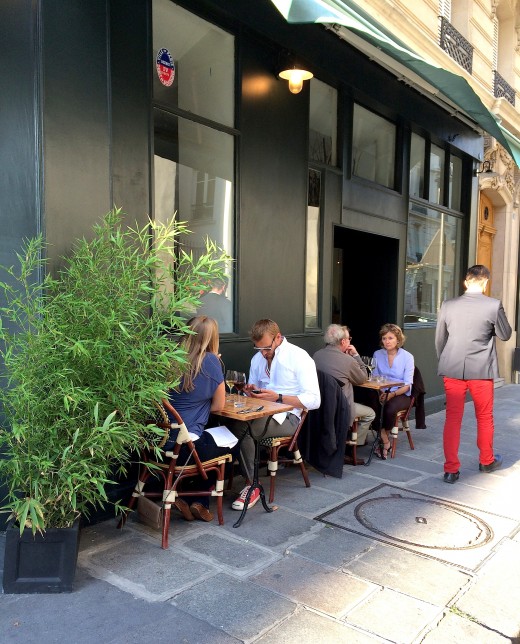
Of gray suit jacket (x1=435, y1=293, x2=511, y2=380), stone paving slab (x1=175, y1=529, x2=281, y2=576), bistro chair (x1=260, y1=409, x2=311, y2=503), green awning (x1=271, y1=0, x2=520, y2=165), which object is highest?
green awning (x1=271, y1=0, x2=520, y2=165)

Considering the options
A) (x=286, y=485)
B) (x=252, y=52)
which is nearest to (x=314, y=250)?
(x=252, y=52)

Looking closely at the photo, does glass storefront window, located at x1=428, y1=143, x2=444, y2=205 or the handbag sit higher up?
glass storefront window, located at x1=428, y1=143, x2=444, y2=205

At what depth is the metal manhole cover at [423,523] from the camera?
372 cm

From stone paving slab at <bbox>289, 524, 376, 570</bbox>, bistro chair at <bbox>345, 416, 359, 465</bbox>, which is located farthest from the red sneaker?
bistro chair at <bbox>345, 416, 359, 465</bbox>

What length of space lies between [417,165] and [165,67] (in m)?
4.80

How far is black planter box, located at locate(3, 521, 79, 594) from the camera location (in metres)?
2.85

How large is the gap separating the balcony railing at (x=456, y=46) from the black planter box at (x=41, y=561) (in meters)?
8.74

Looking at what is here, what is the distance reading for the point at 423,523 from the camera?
4.00 meters

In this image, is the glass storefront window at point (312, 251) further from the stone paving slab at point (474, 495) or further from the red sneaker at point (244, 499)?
the red sneaker at point (244, 499)

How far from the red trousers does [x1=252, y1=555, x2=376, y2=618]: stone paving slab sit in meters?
2.09

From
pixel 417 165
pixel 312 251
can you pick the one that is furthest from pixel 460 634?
pixel 417 165

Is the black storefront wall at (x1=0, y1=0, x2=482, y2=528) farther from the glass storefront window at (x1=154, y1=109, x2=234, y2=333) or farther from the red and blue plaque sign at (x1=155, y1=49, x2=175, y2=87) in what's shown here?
the red and blue plaque sign at (x1=155, y1=49, x2=175, y2=87)

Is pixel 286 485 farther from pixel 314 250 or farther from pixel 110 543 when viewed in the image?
pixel 314 250

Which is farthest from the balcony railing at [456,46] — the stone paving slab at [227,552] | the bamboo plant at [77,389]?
the stone paving slab at [227,552]
